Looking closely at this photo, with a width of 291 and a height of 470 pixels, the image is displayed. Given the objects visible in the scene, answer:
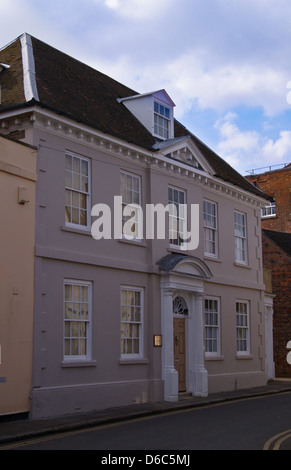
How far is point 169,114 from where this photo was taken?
70.3 feet

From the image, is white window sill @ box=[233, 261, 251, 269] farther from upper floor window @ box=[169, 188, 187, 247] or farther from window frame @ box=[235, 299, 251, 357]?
upper floor window @ box=[169, 188, 187, 247]

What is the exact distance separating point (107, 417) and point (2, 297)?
12.0 ft

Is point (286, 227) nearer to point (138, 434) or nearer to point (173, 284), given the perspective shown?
point (173, 284)

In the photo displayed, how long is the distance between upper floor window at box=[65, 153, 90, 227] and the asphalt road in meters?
5.30

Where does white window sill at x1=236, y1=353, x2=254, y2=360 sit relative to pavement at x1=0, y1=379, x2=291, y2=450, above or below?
above

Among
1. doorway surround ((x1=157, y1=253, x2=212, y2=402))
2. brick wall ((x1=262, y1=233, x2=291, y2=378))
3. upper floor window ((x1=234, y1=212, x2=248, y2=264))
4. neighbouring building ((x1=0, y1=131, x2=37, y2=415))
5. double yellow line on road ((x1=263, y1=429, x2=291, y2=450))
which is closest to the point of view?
double yellow line on road ((x1=263, y1=429, x2=291, y2=450))

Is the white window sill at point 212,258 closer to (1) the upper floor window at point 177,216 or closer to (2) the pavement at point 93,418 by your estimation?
(1) the upper floor window at point 177,216

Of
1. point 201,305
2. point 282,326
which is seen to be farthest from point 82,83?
point 282,326

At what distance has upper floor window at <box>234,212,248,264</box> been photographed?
77.8 ft

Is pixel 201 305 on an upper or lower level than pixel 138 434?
upper

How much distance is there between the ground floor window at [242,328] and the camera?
23031 millimetres

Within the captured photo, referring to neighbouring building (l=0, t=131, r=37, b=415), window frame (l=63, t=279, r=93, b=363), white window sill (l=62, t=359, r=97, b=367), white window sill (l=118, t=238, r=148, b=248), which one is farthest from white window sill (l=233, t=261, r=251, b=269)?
neighbouring building (l=0, t=131, r=37, b=415)

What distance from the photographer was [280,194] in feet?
124

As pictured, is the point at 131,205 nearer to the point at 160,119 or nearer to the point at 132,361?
the point at 160,119
